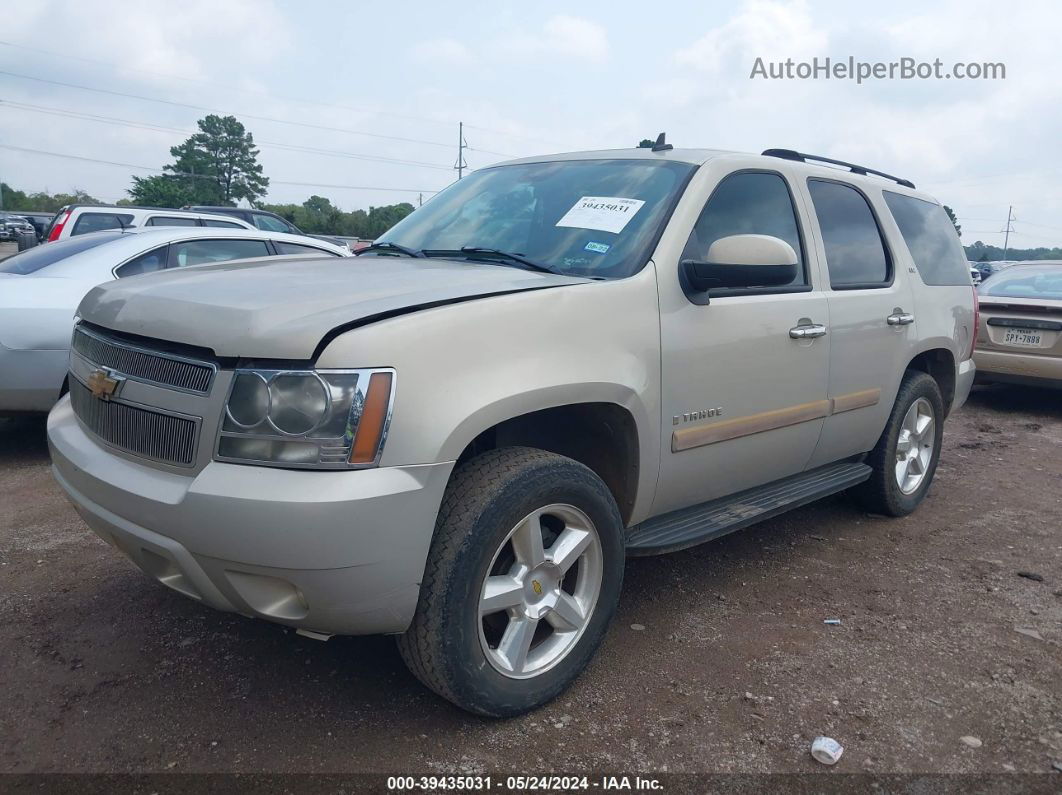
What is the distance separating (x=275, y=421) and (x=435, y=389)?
0.43 m

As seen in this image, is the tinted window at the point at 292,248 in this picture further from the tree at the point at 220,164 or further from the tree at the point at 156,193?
the tree at the point at 220,164

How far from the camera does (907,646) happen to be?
3217 millimetres

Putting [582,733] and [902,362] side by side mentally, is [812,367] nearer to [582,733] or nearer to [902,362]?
[902,362]

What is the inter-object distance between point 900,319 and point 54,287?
4.74 m

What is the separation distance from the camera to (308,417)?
2.19 m

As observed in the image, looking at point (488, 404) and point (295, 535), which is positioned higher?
point (488, 404)

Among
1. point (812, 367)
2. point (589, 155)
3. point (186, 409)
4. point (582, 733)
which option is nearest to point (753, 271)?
point (812, 367)

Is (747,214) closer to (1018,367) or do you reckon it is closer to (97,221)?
(1018,367)

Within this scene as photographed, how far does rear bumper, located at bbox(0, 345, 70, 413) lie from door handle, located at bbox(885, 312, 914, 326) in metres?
4.41

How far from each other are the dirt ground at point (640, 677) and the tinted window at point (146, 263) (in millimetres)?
1747

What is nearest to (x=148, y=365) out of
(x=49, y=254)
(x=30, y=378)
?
(x=30, y=378)

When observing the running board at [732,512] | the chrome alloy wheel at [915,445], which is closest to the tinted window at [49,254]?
the running board at [732,512]

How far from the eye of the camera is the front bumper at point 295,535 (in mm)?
2137

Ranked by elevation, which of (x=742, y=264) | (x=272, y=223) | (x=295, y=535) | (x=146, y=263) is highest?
(x=272, y=223)
